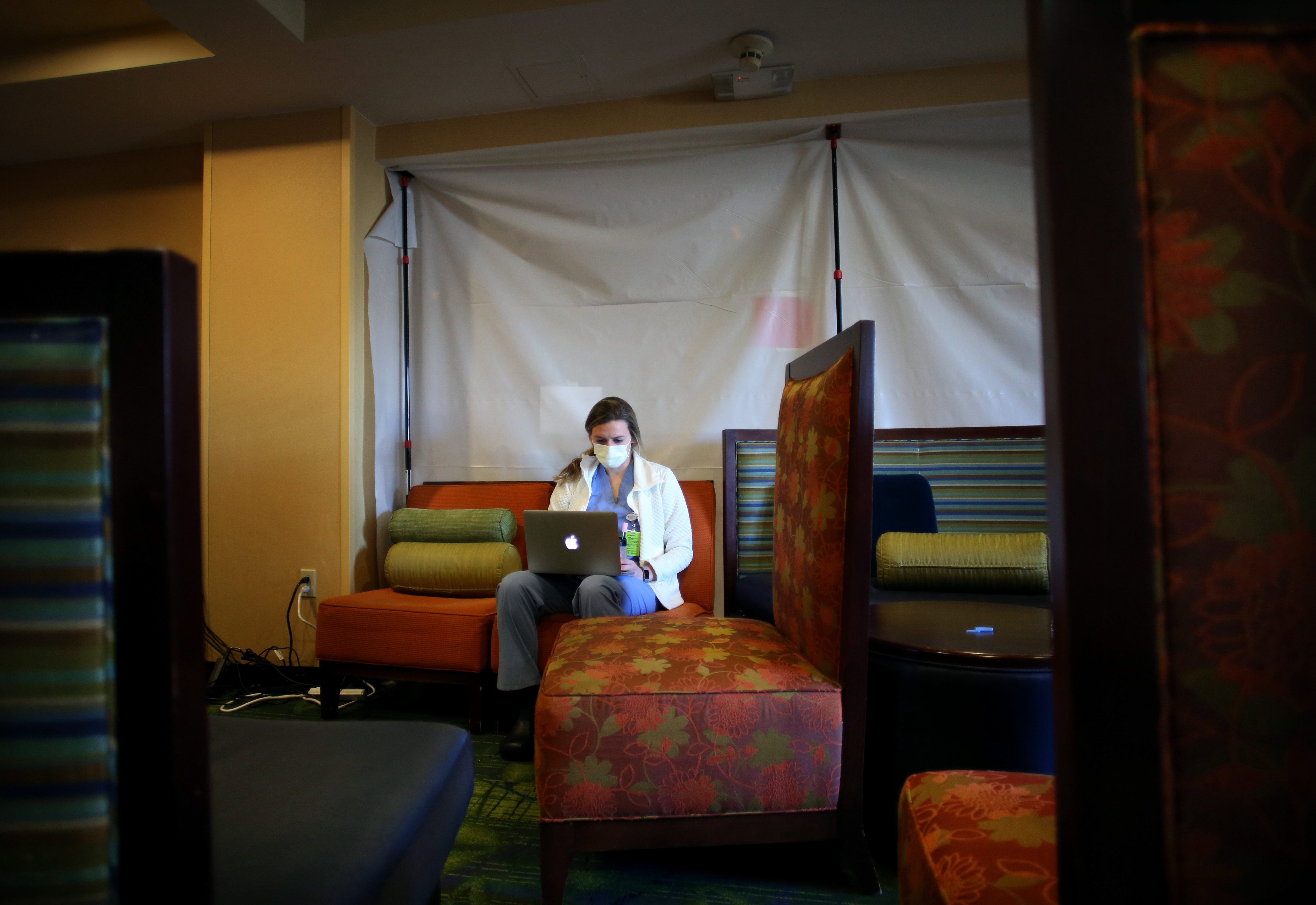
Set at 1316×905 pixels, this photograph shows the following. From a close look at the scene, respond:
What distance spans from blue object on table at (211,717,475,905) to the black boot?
0.94m

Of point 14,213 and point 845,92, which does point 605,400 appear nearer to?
point 845,92

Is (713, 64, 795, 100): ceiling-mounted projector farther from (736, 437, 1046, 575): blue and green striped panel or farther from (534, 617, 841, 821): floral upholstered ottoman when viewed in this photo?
(534, 617, 841, 821): floral upholstered ottoman

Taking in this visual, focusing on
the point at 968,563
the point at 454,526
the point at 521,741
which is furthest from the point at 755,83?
the point at 521,741

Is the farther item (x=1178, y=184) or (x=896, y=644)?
(x=896, y=644)

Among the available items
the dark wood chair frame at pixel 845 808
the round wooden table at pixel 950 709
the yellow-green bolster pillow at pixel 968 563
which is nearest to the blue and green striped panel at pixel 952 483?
the yellow-green bolster pillow at pixel 968 563

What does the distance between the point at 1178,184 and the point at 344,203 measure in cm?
286

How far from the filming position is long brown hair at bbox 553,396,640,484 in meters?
2.49

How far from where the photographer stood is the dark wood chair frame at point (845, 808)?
1.20 m

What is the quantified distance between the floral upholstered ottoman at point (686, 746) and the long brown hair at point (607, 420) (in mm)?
1362

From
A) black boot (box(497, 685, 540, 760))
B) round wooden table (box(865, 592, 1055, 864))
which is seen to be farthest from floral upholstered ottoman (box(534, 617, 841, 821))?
black boot (box(497, 685, 540, 760))

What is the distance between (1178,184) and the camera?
0.38 meters

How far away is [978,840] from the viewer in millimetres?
664

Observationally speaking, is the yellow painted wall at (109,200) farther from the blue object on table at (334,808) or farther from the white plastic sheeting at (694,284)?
the blue object on table at (334,808)

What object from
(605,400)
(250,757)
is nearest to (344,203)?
(605,400)
